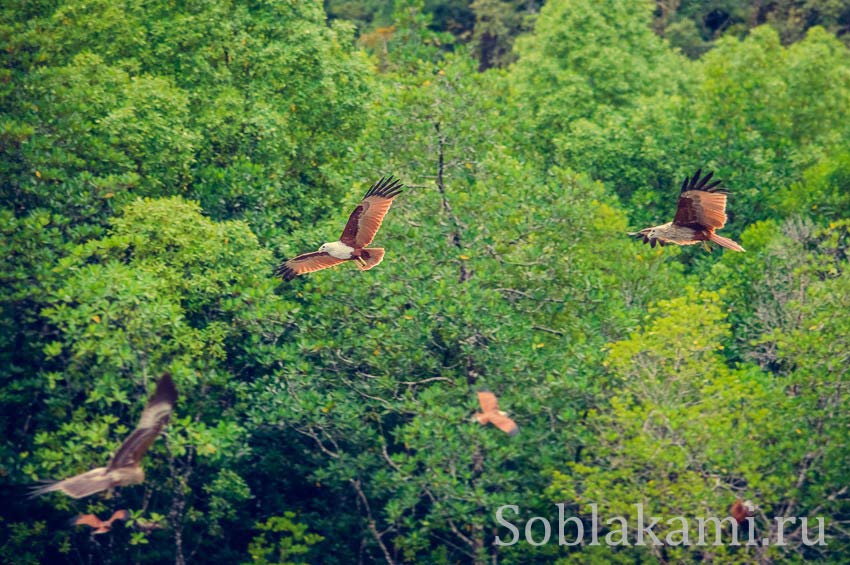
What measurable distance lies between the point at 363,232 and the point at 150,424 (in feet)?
13.1

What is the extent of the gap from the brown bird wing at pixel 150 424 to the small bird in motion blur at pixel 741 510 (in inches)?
359

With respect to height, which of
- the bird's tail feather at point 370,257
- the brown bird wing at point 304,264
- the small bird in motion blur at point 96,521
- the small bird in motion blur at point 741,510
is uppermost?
the bird's tail feather at point 370,257

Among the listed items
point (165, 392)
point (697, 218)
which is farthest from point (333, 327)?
point (697, 218)

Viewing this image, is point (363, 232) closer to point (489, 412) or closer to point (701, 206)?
point (489, 412)

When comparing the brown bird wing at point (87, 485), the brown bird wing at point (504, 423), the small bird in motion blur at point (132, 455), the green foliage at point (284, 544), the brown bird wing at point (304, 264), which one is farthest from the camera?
the green foliage at point (284, 544)

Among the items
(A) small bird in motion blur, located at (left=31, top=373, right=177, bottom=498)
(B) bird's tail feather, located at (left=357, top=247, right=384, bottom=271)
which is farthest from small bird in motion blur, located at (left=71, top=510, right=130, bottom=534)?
(B) bird's tail feather, located at (left=357, top=247, right=384, bottom=271)

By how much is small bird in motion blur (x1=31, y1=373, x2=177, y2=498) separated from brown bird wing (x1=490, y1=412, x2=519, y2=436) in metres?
4.73

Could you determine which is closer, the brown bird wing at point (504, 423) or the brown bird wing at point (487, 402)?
the brown bird wing at point (504, 423)

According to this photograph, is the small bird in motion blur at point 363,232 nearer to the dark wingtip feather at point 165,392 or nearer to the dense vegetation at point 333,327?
the dark wingtip feather at point 165,392

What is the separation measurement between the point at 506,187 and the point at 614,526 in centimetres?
642

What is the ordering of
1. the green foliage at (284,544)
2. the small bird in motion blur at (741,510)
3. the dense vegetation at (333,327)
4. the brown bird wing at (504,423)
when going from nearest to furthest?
the brown bird wing at (504,423), the small bird in motion blur at (741,510), the dense vegetation at (333,327), the green foliage at (284,544)

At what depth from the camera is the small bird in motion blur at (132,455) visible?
51.9ft

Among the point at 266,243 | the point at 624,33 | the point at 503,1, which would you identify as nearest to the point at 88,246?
the point at 266,243

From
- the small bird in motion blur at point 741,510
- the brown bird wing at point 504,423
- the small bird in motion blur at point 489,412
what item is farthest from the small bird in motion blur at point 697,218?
the small bird in motion blur at point 741,510
